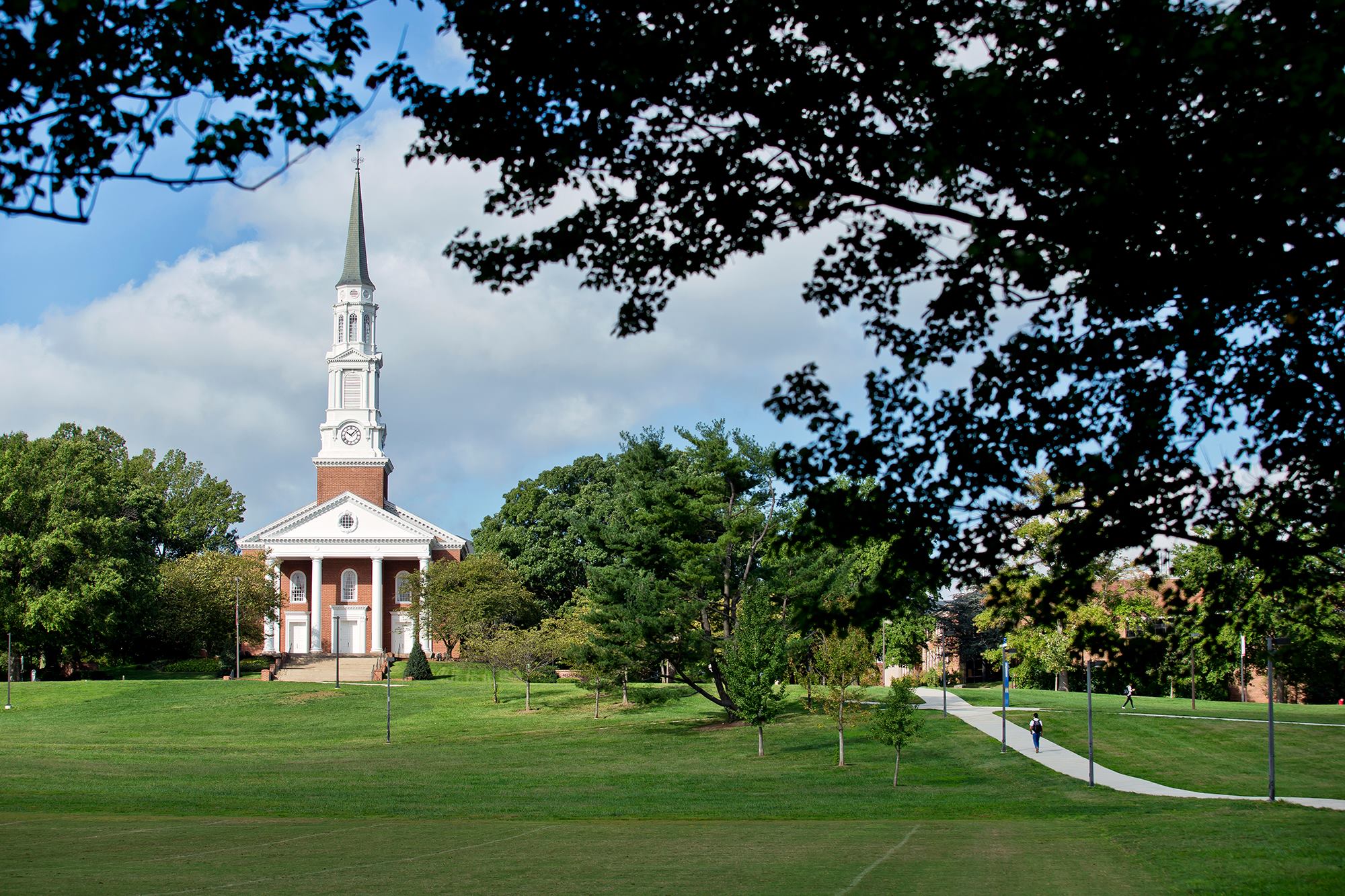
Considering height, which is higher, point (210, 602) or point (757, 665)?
point (210, 602)

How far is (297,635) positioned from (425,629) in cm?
1149

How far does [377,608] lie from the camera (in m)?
80.8


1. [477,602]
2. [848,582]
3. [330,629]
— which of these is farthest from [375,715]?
[330,629]

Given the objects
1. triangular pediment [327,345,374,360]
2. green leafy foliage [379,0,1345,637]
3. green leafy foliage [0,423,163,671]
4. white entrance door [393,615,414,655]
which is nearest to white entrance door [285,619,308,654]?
white entrance door [393,615,414,655]

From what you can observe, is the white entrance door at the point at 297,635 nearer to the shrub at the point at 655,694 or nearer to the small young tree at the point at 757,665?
the shrub at the point at 655,694

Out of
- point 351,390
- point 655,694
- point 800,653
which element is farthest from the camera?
point 351,390

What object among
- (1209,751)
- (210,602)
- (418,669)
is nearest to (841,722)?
(1209,751)

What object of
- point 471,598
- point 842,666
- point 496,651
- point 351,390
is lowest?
point 496,651

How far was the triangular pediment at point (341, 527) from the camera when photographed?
81250mm

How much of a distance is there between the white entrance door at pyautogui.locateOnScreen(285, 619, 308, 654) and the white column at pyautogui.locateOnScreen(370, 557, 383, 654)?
4.34 meters

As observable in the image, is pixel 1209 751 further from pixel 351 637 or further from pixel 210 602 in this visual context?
pixel 351 637

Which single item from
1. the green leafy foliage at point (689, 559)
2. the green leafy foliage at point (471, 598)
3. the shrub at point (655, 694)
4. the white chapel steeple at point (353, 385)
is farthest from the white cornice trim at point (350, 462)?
the green leafy foliage at point (689, 559)

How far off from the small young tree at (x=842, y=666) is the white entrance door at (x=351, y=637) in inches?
2002

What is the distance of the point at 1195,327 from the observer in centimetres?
971
